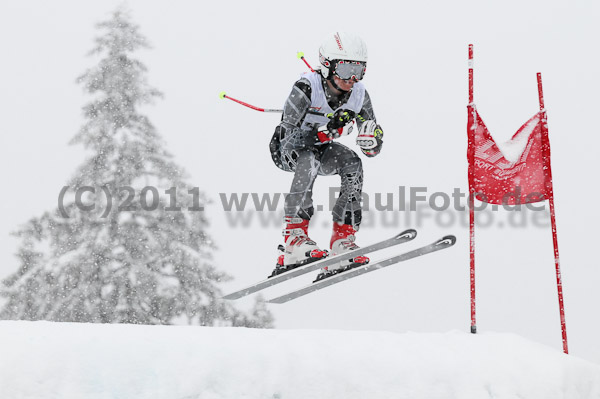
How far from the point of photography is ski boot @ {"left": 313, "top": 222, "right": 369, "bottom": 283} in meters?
6.84

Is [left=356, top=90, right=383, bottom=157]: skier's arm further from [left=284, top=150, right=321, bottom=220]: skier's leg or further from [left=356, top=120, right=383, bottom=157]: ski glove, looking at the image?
[left=284, top=150, right=321, bottom=220]: skier's leg

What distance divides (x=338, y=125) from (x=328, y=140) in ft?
0.60

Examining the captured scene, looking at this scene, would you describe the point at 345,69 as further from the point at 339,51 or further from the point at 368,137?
the point at 368,137

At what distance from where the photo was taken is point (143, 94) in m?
13.9

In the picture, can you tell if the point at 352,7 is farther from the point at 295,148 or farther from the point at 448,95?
the point at 295,148

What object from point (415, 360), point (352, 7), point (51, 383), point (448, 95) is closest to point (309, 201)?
point (415, 360)

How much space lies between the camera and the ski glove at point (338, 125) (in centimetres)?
674

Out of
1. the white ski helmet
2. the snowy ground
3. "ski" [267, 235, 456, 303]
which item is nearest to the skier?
the white ski helmet

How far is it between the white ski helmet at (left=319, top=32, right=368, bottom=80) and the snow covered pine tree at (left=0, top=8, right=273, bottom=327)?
7.28 meters

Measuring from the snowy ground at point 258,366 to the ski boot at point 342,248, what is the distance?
1600 millimetres

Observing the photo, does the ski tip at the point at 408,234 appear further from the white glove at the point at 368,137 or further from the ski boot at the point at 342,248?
the white glove at the point at 368,137

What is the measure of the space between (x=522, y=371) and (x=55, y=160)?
134 feet

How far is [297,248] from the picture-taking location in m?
6.85

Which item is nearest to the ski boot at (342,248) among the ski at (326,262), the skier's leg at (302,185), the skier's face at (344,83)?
the ski at (326,262)
